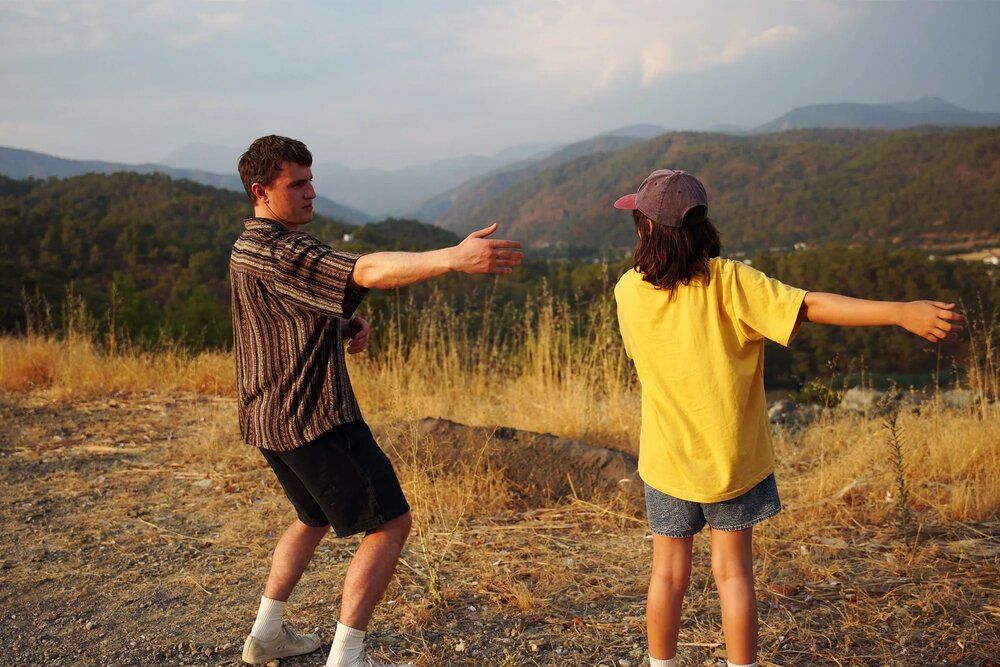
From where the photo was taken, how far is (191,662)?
2.60 meters

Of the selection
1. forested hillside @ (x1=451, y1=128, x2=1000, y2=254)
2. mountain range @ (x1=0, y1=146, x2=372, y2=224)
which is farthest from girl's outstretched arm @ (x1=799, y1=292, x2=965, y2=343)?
mountain range @ (x1=0, y1=146, x2=372, y2=224)

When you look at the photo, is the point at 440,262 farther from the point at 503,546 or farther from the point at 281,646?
the point at 503,546

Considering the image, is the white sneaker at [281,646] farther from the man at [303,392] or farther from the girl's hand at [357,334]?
the girl's hand at [357,334]

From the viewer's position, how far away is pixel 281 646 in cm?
252

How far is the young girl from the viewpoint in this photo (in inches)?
72.9

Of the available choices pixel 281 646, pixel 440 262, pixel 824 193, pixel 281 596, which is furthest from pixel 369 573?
pixel 824 193

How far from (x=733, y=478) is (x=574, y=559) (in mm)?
1716

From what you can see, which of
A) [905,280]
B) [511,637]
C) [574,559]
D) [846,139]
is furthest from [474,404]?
[846,139]

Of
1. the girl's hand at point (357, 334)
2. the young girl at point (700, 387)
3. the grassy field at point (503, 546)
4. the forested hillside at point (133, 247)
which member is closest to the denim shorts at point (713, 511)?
the young girl at point (700, 387)

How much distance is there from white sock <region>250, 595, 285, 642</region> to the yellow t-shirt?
4.39 ft

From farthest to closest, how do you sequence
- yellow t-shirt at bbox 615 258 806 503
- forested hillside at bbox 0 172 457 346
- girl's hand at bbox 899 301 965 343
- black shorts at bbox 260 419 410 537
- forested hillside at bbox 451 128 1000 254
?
forested hillside at bbox 451 128 1000 254 < forested hillside at bbox 0 172 457 346 < black shorts at bbox 260 419 410 537 < yellow t-shirt at bbox 615 258 806 503 < girl's hand at bbox 899 301 965 343

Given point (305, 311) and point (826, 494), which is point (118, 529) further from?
point (826, 494)

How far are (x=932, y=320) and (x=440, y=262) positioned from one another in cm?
109

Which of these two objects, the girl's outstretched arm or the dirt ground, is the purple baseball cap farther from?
the dirt ground
